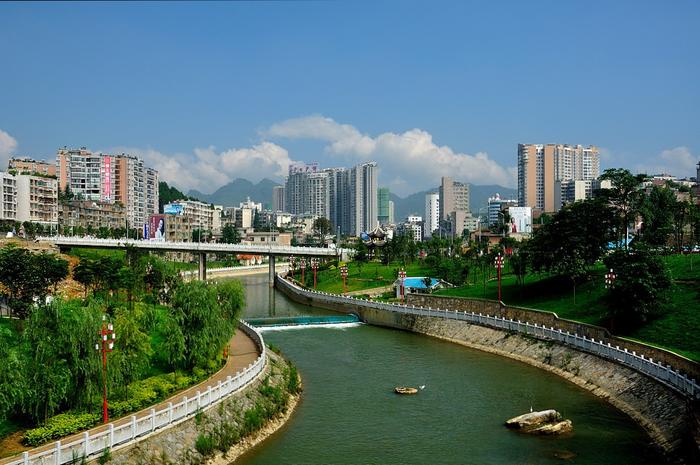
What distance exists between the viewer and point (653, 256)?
46.1 m

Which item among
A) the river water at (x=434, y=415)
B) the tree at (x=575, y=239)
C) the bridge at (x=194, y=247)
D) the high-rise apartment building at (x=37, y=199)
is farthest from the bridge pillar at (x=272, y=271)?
the river water at (x=434, y=415)

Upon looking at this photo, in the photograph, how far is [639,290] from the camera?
43.9 meters

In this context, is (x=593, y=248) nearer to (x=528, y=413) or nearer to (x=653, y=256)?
(x=653, y=256)

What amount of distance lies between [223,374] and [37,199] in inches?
4295

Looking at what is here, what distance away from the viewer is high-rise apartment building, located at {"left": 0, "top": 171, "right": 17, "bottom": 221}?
116250mm

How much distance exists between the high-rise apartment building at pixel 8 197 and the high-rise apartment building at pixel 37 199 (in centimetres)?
181

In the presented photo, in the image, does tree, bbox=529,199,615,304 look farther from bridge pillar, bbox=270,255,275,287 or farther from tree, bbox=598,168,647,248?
bridge pillar, bbox=270,255,275,287

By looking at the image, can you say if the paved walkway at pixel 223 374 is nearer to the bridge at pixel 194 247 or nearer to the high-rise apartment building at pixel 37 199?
the bridge at pixel 194 247

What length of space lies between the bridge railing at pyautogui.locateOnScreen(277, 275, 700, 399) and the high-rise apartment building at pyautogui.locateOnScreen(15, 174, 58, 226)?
254 ft

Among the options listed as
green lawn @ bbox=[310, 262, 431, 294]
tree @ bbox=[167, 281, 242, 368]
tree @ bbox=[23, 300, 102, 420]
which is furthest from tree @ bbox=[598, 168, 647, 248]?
tree @ bbox=[23, 300, 102, 420]

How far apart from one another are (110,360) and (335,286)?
219 ft

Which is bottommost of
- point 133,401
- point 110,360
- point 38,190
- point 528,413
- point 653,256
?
point 528,413

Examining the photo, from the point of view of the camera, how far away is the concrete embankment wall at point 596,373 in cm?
2925

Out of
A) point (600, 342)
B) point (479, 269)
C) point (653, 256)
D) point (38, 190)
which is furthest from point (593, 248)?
point (38, 190)
